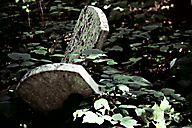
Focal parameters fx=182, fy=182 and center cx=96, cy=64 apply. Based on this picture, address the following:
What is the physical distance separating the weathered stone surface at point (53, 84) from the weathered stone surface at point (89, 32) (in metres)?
0.42

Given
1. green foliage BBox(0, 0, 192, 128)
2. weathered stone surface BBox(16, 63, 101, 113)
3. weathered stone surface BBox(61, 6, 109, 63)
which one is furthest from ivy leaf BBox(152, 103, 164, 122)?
weathered stone surface BBox(61, 6, 109, 63)

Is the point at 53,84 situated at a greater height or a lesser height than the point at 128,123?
greater

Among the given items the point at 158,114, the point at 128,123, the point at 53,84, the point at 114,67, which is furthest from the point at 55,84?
the point at 114,67

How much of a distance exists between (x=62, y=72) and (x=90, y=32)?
0.84 m

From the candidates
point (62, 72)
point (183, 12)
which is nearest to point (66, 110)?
point (62, 72)

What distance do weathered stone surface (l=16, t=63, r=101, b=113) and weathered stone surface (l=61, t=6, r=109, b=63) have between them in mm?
422

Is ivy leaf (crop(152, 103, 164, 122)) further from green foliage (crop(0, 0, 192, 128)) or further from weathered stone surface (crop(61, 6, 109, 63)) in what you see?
weathered stone surface (crop(61, 6, 109, 63))

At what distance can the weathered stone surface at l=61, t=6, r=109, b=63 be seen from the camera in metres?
1.67

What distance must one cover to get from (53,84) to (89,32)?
2.78 feet

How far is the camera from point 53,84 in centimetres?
119

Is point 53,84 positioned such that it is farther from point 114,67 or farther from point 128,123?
point 114,67

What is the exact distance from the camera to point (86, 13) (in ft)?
6.88

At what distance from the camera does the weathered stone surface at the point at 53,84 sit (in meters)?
1.11

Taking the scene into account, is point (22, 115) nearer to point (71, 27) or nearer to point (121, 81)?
point (121, 81)
